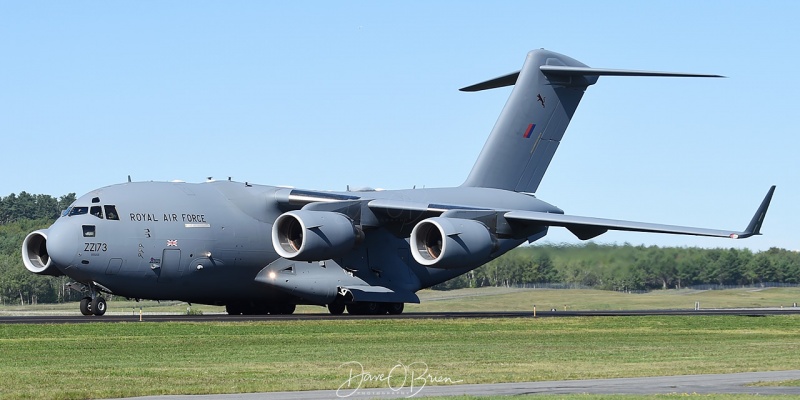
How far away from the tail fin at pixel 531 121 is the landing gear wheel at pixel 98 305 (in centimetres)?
1056

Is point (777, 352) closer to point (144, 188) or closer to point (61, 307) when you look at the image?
point (144, 188)

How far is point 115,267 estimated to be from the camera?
27391 millimetres

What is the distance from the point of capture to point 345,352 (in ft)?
62.8

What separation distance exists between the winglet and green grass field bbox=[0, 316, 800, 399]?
2025 millimetres

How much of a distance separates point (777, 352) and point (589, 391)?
7.23 metres

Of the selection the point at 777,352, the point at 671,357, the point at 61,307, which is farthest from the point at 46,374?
the point at 61,307

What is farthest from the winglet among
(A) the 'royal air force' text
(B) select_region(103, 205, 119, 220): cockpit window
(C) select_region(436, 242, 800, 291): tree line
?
(B) select_region(103, 205, 119, 220): cockpit window

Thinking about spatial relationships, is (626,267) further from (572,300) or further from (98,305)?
(98,305)

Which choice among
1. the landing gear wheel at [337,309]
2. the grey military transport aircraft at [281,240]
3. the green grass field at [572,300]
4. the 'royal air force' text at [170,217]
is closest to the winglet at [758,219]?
the grey military transport aircraft at [281,240]

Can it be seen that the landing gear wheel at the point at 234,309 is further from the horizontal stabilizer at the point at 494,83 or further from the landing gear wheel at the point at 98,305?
the horizontal stabilizer at the point at 494,83

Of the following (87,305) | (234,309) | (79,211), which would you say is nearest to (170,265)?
(87,305)

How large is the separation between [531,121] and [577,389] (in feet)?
70.1

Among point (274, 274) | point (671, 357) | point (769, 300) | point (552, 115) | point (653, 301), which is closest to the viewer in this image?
point (671, 357)

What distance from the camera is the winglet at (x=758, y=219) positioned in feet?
89.9
